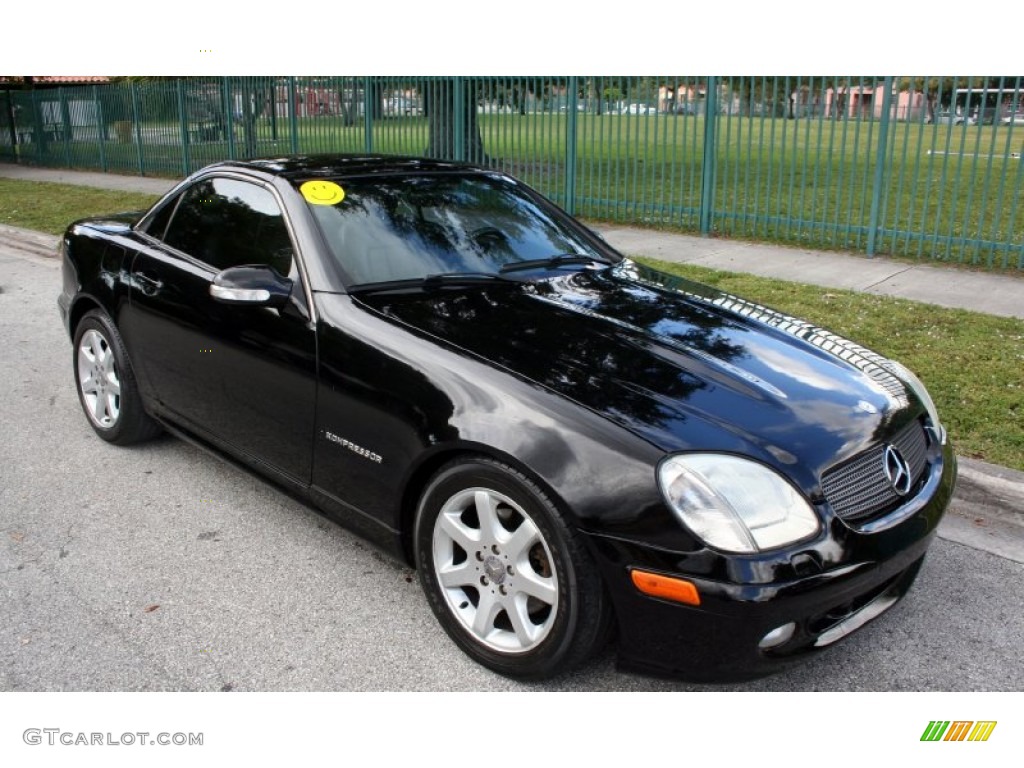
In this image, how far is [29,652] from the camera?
124 inches

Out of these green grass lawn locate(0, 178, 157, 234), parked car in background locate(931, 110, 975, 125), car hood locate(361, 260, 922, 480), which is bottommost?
green grass lawn locate(0, 178, 157, 234)

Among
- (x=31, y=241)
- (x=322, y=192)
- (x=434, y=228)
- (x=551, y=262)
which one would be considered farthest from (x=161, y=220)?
(x=31, y=241)

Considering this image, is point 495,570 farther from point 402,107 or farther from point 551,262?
point 402,107

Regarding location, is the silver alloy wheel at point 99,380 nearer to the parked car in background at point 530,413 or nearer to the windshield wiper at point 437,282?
the parked car in background at point 530,413

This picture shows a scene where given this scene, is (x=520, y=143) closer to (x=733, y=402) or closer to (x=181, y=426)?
(x=181, y=426)

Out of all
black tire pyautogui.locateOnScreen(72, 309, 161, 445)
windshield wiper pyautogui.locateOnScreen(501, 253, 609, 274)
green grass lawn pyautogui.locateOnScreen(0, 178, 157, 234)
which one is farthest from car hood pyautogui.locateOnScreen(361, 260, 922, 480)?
green grass lawn pyautogui.locateOnScreen(0, 178, 157, 234)

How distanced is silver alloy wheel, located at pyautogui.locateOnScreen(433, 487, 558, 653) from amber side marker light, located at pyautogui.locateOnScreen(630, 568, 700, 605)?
276 mm

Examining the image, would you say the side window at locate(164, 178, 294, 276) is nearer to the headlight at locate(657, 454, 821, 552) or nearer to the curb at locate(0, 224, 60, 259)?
the headlight at locate(657, 454, 821, 552)

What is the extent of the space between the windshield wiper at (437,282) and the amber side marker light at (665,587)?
1.56 meters

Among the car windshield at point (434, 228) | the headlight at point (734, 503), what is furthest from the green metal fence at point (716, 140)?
the headlight at point (734, 503)

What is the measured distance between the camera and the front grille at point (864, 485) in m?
Answer: 2.78

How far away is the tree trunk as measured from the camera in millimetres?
13477

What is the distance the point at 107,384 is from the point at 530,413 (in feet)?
9.73
